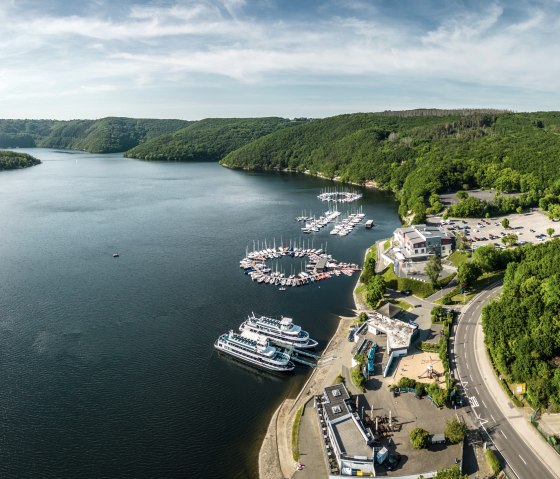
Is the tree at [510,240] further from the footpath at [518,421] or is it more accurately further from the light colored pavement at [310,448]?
the light colored pavement at [310,448]

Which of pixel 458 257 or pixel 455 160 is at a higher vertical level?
pixel 455 160

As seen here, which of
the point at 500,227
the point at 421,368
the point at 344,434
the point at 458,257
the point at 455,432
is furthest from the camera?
the point at 500,227

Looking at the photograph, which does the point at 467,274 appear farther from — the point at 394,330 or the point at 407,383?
the point at 407,383

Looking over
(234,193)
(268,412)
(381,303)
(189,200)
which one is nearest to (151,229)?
(189,200)

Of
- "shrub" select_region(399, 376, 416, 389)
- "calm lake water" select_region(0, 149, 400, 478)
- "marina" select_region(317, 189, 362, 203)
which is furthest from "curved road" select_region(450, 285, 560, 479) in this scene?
"marina" select_region(317, 189, 362, 203)

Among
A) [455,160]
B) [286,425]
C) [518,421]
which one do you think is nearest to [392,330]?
[518,421]

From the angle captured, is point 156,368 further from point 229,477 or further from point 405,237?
point 405,237

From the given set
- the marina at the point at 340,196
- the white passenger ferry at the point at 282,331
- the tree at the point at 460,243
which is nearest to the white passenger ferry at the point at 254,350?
the white passenger ferry at the point at 282,331
